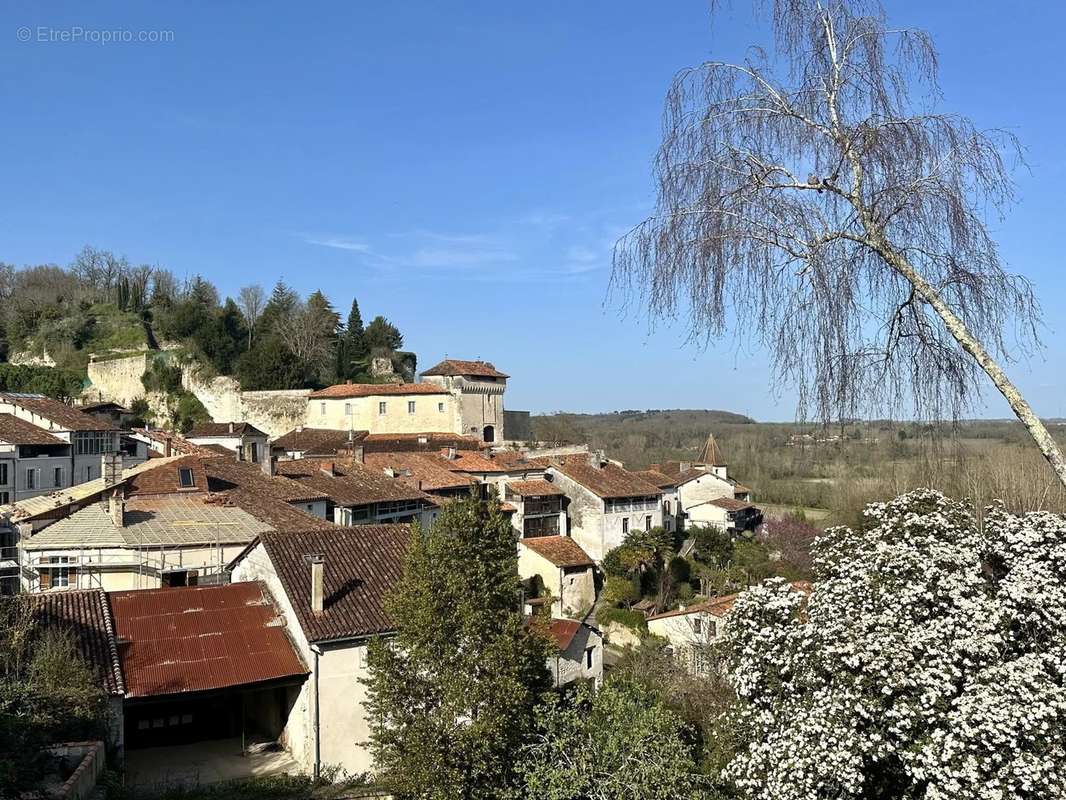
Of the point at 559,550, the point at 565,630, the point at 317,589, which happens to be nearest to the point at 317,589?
the point at 317,589

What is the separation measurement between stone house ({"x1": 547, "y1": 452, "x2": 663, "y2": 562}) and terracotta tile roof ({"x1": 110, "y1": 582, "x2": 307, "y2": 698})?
20.5 meters

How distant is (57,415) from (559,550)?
985 inches

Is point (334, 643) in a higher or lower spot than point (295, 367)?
lower

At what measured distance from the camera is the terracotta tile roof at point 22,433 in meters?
34.0

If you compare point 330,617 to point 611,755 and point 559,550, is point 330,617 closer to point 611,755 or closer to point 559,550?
point 611,755

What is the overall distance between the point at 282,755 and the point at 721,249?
15.2 meters

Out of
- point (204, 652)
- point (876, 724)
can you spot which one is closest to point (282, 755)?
point (204, 652)

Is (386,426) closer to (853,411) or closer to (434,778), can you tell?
(434,778)

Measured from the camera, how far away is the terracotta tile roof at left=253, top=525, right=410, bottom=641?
53.8 feet

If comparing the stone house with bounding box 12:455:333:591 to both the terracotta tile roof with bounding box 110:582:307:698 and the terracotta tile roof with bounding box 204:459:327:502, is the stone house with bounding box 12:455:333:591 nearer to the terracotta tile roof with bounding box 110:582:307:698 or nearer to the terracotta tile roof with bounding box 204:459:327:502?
the terracotta tile roof with bounding box 204:459:327:502

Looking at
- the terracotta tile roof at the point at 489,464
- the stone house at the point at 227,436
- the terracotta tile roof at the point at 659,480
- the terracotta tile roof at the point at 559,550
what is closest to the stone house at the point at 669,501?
the terracotta tile roof at the point at 659,480

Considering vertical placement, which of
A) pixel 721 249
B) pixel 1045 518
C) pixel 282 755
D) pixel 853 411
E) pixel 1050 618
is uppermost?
pixel 721 249

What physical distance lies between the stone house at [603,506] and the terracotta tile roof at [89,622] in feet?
75.9

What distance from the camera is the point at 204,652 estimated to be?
16281mm
